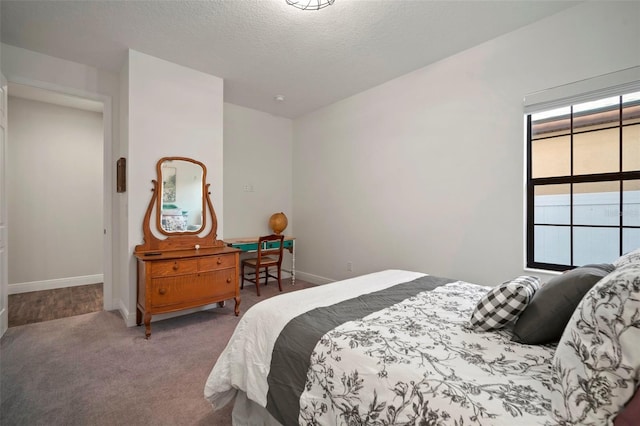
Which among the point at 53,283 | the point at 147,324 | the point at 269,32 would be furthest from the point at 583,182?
the point at 53,283

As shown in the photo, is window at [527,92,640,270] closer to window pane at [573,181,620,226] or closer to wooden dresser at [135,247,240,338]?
window pane at [573,181,620,226]

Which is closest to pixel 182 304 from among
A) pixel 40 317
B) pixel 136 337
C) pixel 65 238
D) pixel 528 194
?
pixel 136 337

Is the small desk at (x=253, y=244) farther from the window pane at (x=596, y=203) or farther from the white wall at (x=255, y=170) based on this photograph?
the window pane at (x=596, y=203)

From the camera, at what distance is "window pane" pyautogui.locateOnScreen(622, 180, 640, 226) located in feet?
Result: 6.94

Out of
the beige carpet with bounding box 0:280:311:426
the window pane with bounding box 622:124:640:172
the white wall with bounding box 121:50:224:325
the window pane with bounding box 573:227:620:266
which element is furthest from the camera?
the white wall with bounding box 121:50:224:325

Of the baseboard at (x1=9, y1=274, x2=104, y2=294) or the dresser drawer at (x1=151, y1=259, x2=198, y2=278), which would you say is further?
the baseboard at (x1=9, y1=274, x2=104, y2=294)

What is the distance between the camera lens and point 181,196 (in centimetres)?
321

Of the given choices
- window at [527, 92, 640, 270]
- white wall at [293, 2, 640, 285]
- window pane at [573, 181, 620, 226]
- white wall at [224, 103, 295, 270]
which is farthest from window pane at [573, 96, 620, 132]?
white wall at [224, 103, 295, 270]

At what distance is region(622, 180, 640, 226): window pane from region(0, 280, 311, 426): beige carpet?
305cm

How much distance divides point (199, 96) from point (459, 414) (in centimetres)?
359

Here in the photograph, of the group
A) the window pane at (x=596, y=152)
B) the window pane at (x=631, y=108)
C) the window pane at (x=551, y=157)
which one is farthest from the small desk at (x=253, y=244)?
the window pane at (x=631, y=108)

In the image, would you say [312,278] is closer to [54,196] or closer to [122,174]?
[122,174]

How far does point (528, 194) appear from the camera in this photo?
2.58 m

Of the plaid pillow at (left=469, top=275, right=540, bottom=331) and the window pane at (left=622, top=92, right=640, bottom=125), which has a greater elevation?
the window pane at (left=622, top=92, right=640, bottom=125)
